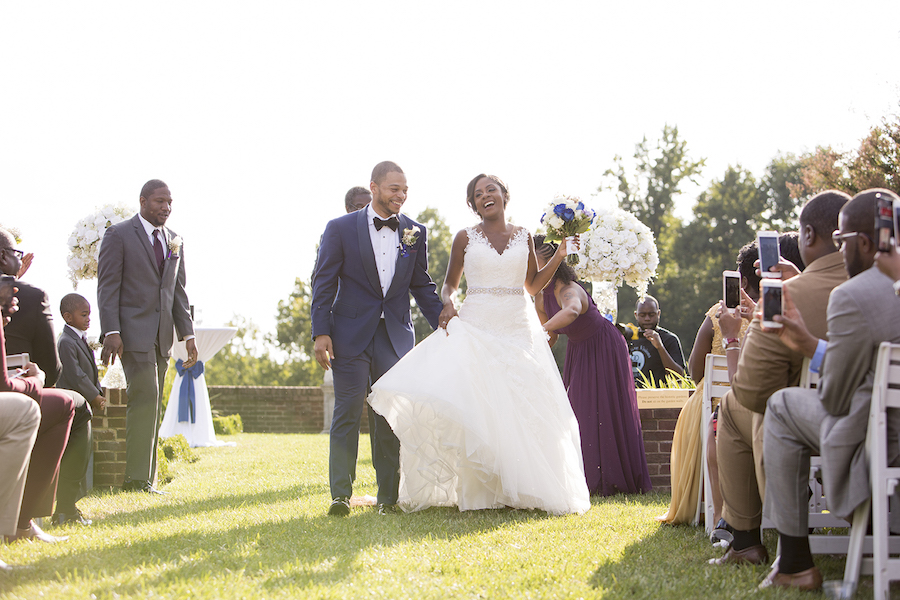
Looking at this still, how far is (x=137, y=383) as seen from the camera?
645 cm

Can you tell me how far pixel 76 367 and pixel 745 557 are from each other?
5125 mm

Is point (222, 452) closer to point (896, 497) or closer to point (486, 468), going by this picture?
point (486, 468)

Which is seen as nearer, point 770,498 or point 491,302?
point 770,498

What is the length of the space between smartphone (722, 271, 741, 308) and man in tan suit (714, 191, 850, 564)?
2.18 feet

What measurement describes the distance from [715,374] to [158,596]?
315 cm

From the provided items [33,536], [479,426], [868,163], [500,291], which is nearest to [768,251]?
[479,426]

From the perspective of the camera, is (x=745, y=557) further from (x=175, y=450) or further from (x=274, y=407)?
(x=274, y=407)

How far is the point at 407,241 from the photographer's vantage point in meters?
5.72

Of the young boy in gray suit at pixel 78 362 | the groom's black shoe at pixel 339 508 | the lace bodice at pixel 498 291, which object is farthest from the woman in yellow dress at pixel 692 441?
the young boy in gray suit at pixel 78 362

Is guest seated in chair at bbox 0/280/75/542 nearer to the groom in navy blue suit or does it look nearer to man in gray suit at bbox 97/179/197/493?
the groom in navy blue suit

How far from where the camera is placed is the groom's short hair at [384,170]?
5.64 m

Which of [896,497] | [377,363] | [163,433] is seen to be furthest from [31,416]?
[163,433]

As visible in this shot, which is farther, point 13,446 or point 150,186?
point 150,186

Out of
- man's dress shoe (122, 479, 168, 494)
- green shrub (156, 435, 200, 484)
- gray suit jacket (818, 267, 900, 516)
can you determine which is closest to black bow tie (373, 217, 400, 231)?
man's dress shoe (122, 479, 168, 494)
